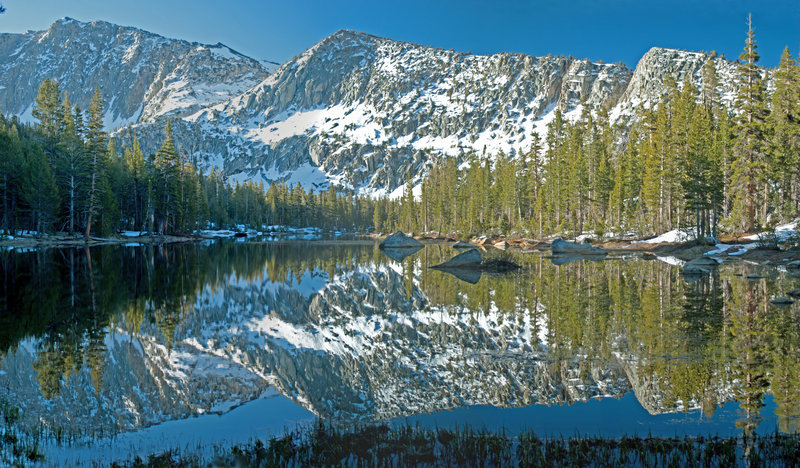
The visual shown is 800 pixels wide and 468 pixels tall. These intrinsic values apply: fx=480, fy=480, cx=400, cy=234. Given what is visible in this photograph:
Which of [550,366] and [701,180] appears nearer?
[550,366]

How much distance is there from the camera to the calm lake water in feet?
22.4

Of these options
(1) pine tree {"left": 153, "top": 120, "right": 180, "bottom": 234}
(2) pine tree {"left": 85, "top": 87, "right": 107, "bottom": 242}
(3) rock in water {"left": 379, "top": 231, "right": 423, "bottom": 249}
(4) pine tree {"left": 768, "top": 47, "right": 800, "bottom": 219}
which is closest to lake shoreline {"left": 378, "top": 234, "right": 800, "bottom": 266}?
(4) pine tree {"left": 768, "top": 47, "right": 800, "bottom": 219}

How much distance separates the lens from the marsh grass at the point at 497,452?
5152mm

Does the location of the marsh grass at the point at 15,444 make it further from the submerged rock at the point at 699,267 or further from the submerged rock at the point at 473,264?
the submerged rock at the point at 699,267

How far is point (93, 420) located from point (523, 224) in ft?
233

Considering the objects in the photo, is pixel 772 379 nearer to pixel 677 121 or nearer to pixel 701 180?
pixel 701 180

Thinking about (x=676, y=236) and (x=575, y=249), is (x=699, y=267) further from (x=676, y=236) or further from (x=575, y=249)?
(x=676, y=236)

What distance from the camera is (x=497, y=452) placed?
5.42 metres

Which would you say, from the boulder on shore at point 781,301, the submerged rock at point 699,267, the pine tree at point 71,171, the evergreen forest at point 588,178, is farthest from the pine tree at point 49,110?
the boulder on shore at point 781,301

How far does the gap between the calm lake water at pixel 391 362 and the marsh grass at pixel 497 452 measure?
58cm


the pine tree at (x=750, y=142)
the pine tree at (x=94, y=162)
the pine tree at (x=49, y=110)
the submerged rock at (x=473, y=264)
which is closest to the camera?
the submerged rock at (x=473, y=264)

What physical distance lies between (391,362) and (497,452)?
483cm

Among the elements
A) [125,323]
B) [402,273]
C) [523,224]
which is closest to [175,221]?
[523,224]

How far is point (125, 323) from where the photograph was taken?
515 inches
